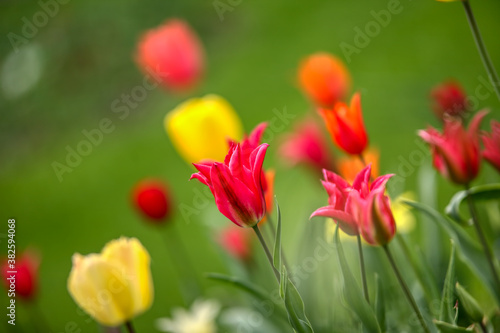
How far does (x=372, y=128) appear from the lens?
2.02 m

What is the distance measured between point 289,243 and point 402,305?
328 mm

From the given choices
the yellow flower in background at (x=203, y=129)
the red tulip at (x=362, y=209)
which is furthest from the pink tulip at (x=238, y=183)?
the yellow flower in background at (x=203, y=129)

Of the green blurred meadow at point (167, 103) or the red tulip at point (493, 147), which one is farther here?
the green blurred meadow at point (167, 103)

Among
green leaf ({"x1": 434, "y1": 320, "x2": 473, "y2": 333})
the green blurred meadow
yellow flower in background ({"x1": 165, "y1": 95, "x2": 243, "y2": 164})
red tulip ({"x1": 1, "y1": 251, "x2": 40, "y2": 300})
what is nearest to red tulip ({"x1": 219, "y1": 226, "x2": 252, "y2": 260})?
the green blurred meadow

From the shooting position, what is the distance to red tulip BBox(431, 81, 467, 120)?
70 centimetres

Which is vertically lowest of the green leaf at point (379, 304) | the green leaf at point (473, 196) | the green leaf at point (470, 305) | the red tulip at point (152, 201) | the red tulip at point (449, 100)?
the green leaf at point (470, 305)

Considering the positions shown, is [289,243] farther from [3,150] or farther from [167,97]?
[3,150]

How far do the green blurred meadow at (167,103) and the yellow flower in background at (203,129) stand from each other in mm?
197

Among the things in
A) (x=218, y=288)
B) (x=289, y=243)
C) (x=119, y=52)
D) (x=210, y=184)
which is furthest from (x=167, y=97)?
(x=210, y=184)

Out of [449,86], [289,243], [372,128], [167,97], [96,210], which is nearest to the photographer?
[449,86]

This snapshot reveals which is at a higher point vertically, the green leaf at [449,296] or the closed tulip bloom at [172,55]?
the closed tulip bloom at [172,55]

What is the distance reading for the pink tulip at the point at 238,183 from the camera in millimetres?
450

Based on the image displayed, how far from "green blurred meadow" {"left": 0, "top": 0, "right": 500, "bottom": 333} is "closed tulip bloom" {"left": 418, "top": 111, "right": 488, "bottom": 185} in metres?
0.27

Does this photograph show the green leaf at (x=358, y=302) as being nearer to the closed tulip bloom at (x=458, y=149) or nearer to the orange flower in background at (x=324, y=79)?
the closed tulip bloom at (x=458, y=149)
